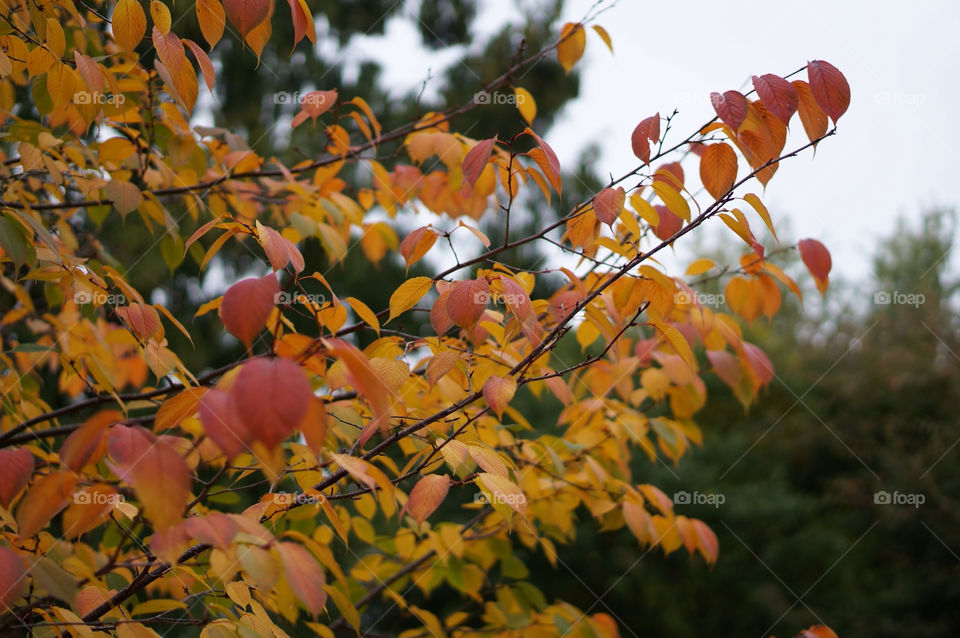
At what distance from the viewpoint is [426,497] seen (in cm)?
113

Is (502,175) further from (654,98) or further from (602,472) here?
(602,472)

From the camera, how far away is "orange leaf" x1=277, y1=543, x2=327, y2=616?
0.74 m

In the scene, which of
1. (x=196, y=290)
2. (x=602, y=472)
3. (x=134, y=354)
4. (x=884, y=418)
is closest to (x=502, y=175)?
(x=602, y=472)

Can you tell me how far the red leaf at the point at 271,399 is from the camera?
61 centimetres

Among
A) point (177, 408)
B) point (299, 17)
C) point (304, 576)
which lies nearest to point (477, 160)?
point (299, 17)

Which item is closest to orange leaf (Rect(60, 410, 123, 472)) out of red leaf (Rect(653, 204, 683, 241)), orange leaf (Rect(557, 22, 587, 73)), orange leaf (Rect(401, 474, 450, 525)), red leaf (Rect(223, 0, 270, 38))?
orange leaf (Rect(401, 474, 450, 525))

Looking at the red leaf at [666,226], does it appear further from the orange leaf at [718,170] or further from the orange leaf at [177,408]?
the orange leaf at [177,408]

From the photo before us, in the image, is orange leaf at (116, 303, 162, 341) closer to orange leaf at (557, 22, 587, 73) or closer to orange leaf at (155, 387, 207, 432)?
orange leaf at (155, 387, 207, 432)

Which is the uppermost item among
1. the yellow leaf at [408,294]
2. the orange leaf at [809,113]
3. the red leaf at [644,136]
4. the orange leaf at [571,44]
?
the orange leaf at [571,44]

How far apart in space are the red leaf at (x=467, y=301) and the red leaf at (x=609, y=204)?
234mm

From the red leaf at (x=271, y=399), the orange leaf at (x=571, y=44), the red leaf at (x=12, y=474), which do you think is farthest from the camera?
the orange leaf at (x=571, y=44)

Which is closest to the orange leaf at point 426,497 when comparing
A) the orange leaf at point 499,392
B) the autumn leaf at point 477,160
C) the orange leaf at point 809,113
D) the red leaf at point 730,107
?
the orange leaf at point 499,392

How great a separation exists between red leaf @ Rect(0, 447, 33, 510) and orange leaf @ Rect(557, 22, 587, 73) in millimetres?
1684

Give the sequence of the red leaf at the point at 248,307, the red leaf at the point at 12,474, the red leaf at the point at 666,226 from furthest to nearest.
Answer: the red leaf at the point at 666,226 → the red leaf at the point at 12,474 → the red leaf at the point at 248,307
